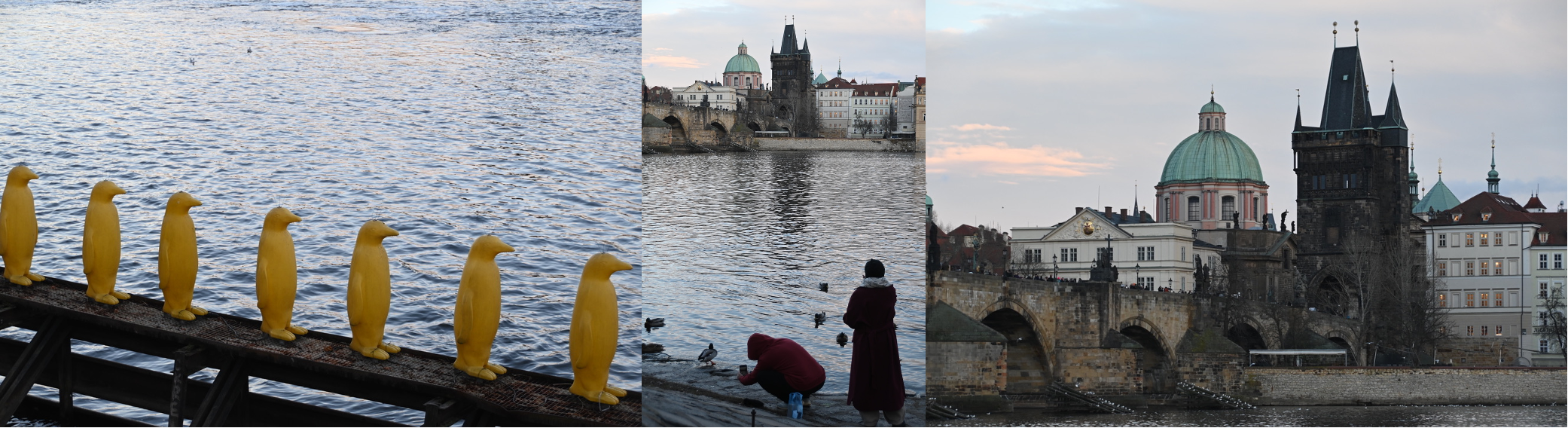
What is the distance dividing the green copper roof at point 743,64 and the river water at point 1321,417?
1273cm

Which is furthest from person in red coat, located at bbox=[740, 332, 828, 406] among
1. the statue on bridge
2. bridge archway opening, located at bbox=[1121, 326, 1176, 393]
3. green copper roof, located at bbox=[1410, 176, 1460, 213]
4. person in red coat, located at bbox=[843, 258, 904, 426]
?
bridge archway opening, located at bbox=[1121, 326, 1176, 393]

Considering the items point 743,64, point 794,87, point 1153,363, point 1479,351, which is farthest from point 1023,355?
point 743,64

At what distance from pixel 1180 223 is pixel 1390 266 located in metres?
5.15

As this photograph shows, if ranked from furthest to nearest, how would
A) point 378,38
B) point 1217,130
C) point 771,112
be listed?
point 1217,130 → point 378,38 → point 771,112

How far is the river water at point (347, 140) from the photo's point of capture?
13.3 meters

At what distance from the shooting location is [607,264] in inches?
209

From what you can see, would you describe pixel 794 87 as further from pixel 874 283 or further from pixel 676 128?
pixel 874 283

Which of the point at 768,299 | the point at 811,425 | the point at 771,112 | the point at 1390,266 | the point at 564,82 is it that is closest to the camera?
the point at 811,425

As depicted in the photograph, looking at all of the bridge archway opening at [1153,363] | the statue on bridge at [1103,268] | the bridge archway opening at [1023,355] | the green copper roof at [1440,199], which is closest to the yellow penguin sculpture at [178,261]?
the bridge archway opening at [1023,355]

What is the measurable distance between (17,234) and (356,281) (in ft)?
11.2

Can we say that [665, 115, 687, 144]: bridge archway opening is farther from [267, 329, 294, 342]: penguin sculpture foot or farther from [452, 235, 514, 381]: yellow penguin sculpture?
[267, 329, 294, 342]: penguin sculpture foot

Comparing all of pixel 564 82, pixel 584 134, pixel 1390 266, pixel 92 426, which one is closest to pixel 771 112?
pixel 92 426

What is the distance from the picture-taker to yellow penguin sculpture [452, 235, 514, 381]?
570cm

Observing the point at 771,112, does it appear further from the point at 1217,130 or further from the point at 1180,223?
the point at 1180,223
